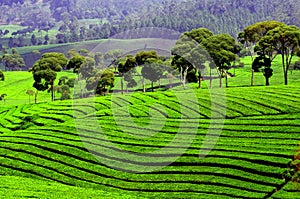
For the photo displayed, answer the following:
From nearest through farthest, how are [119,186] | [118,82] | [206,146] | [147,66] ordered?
[119,186]
[206,146]
[147,66]
[118,82]

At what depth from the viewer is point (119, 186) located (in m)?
33.5

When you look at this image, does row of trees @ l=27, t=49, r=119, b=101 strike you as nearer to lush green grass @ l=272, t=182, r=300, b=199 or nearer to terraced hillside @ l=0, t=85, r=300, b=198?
terraced hillside @ l=0, t=85, r=300, b=198

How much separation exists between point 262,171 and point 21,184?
16.4m

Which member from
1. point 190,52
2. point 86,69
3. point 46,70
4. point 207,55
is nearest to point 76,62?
point 86,69

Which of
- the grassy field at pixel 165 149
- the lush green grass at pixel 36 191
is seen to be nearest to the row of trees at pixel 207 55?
the grassy field at pixel 165 149

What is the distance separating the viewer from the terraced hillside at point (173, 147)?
1254 inches

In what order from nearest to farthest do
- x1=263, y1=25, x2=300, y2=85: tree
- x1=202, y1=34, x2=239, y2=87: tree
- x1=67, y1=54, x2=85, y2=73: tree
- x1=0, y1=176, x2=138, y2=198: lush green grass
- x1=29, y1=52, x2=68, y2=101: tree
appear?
x1=0, y1=176, x2=138, y2=198: lush green grass
x1=263, y1=25, x2=300, y2=85: tree
x1=202, y1=34, x2=239, y2=87: tree
x1=29, y1=52, x2=68, y2=101: tree
x1=67, y1=54, x2=85, y2=73: tree

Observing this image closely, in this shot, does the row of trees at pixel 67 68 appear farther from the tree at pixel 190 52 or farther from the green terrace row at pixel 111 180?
the green terrace row at pixel 111 180

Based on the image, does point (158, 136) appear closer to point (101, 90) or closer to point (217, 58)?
point (217, 58)

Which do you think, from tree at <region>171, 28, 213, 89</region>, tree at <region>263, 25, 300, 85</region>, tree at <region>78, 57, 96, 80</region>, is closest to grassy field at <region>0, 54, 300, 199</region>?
tree at <region>263, 25, 300, 85</region>

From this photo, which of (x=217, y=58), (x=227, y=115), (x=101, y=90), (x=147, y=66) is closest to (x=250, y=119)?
(x=227, y=115)

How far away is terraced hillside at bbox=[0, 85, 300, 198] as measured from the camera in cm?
→ 3186

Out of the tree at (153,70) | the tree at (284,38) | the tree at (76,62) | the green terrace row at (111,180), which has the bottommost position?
the green terrace row at (111,180)

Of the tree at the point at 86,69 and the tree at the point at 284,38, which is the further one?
the tree at the point at 86,69
